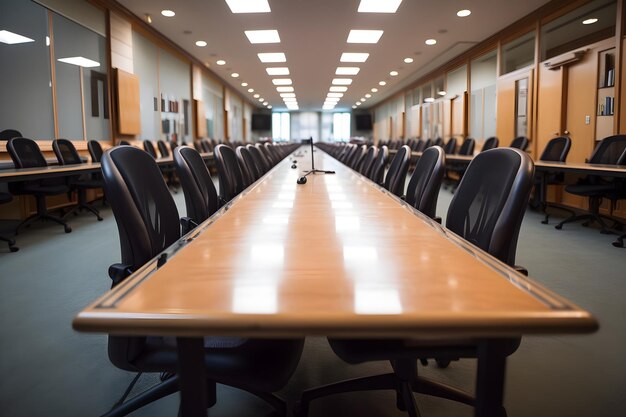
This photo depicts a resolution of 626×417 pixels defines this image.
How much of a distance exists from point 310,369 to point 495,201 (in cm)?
103

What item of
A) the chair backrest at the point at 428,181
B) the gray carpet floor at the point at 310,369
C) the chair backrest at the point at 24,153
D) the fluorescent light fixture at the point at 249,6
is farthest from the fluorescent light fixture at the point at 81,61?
the chair backrest at the point at 428,181

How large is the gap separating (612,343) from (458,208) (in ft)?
3.61

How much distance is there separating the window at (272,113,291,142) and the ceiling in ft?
45.1

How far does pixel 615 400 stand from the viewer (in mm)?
1540

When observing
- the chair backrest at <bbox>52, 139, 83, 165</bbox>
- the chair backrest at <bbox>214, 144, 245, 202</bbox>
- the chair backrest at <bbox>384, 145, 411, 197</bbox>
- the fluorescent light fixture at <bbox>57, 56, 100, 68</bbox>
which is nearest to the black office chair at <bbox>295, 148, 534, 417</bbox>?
the chair backrest at <bbox>384, 145, 411, 197</bbox>

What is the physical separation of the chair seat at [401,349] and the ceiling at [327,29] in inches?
254

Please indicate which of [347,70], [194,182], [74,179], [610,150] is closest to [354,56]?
[347,70]

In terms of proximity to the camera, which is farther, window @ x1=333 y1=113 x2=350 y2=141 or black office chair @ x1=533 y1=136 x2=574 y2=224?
window @ x1=333 y1=113 x2=350 y2=141

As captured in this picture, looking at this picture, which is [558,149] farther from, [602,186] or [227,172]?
[227,172]

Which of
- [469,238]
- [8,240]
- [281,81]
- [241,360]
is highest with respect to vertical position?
[281,81]

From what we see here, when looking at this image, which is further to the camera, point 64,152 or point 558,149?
point 558,149

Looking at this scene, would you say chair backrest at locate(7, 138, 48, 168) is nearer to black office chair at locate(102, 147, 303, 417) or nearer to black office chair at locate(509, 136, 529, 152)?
black office chair at locate(102, 147, 303, 417)

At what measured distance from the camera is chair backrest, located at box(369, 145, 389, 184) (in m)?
3.48

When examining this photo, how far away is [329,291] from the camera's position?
718 mm
